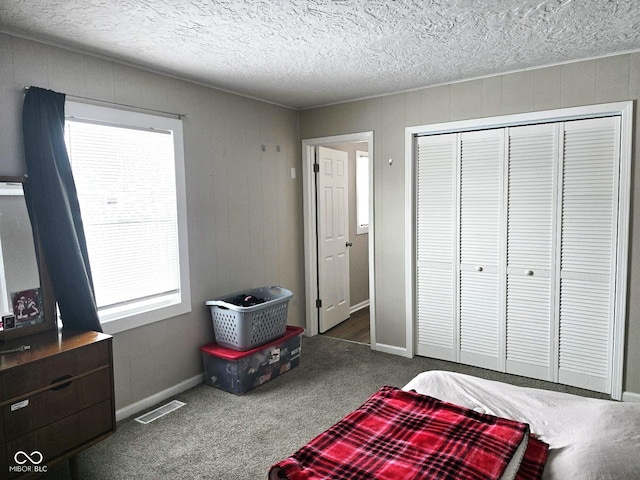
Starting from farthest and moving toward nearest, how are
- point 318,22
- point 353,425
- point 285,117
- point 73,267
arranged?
point 285,117, point 73,267, point 318,22, point 353,425

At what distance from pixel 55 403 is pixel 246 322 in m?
1.47

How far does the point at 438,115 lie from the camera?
384cm

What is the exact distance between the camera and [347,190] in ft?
17.7

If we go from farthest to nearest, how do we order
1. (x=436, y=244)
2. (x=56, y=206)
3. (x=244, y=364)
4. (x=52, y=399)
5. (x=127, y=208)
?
(x=436, y=244) → (x=244, y=364) → (x=127, y=208) → (x=56, y=206) → (x=52, y=399)

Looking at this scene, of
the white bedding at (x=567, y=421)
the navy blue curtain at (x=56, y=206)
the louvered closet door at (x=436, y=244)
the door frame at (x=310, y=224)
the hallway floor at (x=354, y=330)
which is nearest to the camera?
the white bedding at (x=567, y=421)

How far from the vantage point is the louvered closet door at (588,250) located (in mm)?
3189

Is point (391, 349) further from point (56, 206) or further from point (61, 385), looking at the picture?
point (56, 206)

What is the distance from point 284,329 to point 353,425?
2.11 m

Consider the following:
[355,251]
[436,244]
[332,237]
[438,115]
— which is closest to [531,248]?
[436,244]

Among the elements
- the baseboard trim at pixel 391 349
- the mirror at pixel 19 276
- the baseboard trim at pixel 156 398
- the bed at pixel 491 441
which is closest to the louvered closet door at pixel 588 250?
the baseboard trim at pixel 391 349

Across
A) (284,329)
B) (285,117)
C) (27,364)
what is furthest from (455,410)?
(285,117)

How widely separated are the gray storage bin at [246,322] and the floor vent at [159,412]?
1.85 feet

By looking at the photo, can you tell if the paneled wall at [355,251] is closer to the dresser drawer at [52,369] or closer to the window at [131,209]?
the window at [131,209]

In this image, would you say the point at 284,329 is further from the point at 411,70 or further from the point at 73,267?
the point at 411,70
